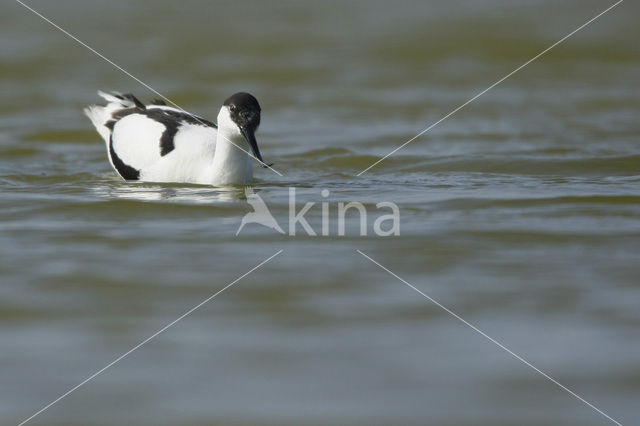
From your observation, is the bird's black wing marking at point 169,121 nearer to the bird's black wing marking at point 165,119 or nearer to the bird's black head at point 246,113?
the bird's black wing marking at point 165,119

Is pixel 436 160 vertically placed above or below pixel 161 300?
above

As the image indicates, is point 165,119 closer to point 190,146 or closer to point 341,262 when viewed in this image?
point 190,146

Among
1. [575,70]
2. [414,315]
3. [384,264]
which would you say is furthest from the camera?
[575,70]

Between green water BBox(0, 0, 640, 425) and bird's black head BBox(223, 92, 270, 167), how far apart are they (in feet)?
1.56

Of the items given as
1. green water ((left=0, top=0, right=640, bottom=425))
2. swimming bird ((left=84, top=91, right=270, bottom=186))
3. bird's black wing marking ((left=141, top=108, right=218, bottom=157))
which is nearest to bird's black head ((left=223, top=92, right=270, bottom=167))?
swimming bird ((left=84, top=91, right=270, bottom=186))

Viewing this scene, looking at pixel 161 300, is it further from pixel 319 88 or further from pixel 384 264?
pixel 319 88

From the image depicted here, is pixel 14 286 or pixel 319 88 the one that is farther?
pixel 319 88

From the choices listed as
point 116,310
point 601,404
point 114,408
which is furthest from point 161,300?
point 601,404

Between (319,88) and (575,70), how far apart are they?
3.46 m

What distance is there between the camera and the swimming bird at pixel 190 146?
7.69 meters

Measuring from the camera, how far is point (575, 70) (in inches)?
529

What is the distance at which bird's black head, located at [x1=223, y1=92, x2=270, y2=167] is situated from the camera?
24.9 ft

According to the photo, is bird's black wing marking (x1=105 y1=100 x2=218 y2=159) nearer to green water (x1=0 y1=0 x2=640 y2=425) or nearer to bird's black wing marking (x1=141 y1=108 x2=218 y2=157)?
bird's black wing marking (x1=141 y1=108 x2=218 y2=157)

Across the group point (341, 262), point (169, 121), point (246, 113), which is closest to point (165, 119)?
point (169, 121)
